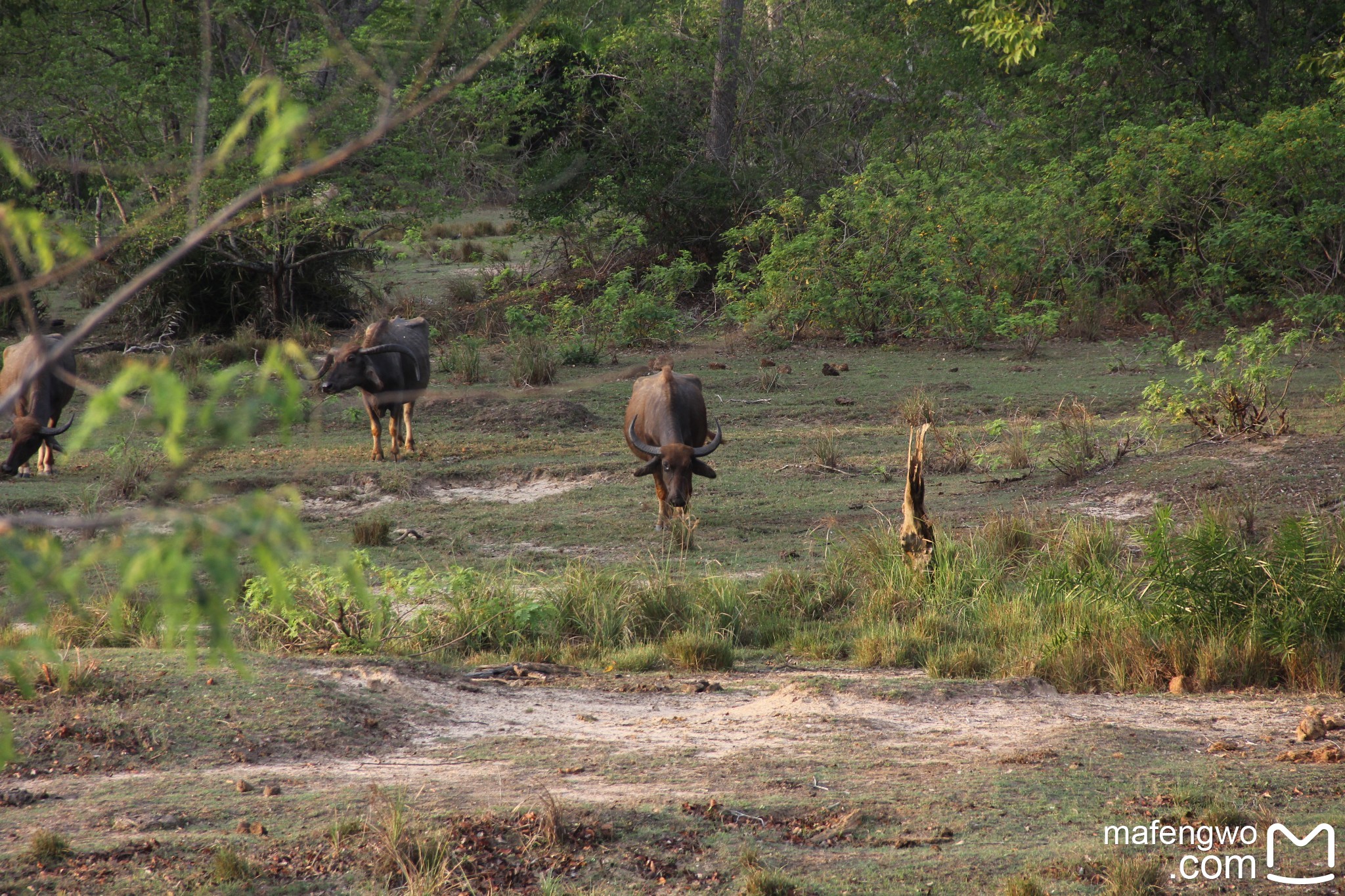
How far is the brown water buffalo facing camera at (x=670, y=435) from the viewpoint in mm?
10617

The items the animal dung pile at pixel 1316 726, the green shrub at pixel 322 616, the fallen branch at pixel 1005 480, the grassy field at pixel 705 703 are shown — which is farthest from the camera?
the fallen branch at pixel 1005 480

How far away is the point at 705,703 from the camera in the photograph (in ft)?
21.1

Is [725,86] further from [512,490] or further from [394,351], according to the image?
[512,490]

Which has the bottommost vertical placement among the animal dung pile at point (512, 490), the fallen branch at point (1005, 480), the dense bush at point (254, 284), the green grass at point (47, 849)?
the green grass at point (47, 849)

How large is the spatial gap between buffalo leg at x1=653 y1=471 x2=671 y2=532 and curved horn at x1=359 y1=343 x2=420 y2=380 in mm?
4356

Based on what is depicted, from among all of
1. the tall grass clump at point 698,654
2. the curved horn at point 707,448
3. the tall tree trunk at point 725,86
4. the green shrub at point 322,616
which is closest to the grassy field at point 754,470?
the curved horn at point 707,448

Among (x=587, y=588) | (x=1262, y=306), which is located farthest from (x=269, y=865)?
(x=1262, y=306)

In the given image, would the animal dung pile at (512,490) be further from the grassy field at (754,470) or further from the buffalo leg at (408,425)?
the buffalo leg at (408,425)

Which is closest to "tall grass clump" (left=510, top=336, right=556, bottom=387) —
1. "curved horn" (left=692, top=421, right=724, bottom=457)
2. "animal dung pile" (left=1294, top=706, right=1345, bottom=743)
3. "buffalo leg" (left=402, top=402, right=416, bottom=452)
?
"buffalo leg" (left=402, top=402, right=416, bottom=452)

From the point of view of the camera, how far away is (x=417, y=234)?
2041 centimetres

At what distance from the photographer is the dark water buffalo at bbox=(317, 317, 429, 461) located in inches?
526

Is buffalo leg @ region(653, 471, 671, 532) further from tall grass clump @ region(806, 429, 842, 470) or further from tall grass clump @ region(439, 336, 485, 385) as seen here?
tall grass clump @ region(439, 336, 485, 385)

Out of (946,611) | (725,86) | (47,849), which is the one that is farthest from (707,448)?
(725,86)

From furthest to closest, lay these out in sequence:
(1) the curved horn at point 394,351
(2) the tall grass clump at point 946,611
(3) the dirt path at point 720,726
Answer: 1. (1) the curved horn at point 394,351
2. (2) the tall grass clump at point 946,611
3. (3) the dirt path at point 720,726
